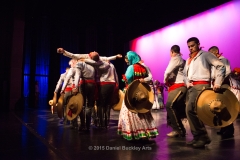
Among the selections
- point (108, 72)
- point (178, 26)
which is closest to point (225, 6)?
point (178, 26)

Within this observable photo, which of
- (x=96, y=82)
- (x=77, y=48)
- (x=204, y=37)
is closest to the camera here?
(x=96, y=82)

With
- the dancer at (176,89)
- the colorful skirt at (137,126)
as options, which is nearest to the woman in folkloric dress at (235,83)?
the dancer at (176,89)

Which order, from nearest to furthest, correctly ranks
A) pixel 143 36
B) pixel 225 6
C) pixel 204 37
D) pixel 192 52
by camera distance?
1. pixel 192 52
2. pixel 225 6
3. pixel 204 37
4. pixel 143 36

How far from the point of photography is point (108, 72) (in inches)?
172

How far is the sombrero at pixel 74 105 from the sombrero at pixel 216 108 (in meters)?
2.01

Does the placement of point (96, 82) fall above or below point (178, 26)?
below

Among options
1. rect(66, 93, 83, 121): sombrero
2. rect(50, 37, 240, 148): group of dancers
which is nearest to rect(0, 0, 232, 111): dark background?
rect(50, 37, 240, 148): group of dancers

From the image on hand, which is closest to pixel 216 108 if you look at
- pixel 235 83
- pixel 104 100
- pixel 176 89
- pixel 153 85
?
pixel 176 89

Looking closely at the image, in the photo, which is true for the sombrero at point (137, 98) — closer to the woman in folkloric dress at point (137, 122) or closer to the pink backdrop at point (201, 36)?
the woman in folkloric dress at point (137, 122)

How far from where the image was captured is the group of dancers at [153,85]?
289cm

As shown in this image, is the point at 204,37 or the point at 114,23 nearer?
the point at 204,37

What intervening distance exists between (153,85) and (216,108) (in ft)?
4.34

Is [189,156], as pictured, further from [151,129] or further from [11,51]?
[11,51]

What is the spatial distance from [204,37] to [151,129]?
6.71 metres
